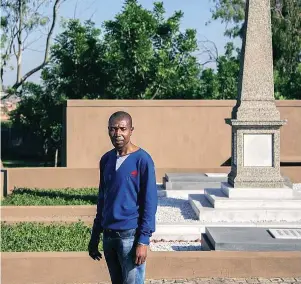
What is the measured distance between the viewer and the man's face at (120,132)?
3.52 metres

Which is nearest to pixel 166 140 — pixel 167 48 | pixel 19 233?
pixel 167 48

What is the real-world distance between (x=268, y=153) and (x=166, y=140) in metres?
6.43

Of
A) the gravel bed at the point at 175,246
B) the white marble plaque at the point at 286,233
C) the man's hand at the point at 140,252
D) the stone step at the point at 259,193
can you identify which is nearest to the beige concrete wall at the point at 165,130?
the stone step at the point at 259,193

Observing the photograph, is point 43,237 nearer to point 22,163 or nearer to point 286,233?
point 286,233

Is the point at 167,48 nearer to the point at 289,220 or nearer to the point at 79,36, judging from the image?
the point at 79,36

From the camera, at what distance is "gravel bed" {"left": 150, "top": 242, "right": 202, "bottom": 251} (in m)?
7.30

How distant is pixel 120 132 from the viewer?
3.54 metres

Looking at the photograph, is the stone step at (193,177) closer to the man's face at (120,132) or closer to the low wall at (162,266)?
the low wall at (162,266)

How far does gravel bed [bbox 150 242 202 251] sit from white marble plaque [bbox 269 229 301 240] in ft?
3.85

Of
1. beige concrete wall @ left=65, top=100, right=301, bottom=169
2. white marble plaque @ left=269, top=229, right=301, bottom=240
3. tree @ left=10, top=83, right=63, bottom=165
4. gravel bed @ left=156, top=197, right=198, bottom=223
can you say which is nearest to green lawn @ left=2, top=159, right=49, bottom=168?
tree @ left=10, top=83, right=63, bottom=165

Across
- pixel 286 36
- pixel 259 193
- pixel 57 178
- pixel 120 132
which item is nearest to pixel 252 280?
pixel 120 132

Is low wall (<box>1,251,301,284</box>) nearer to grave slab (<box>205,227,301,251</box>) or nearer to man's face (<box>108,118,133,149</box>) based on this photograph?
grave slab (<box>205,227,301,251</box>)

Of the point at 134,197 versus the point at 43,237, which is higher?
the point at 134,197

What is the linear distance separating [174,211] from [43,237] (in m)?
2.76
